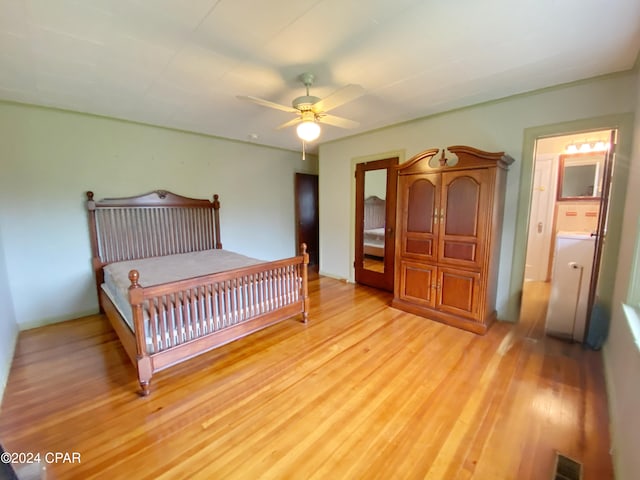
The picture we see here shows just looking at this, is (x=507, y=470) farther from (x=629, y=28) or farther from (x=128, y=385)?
(x=629, y=28)

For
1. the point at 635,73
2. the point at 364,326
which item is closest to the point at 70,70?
the point at 364,326

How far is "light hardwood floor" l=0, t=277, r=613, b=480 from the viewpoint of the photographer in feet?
4.78

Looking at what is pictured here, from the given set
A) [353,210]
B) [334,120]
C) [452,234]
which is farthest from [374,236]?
[334,120]

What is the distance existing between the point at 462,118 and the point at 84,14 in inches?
137

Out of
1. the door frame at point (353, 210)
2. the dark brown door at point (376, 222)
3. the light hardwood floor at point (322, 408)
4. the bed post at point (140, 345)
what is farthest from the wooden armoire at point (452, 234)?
the bed post at point (140, 345)

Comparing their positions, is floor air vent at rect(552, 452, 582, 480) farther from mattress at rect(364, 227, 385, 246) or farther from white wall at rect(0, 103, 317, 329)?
white wall at rect(0, 103, 317, 329)

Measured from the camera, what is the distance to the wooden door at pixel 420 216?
3.05 meters

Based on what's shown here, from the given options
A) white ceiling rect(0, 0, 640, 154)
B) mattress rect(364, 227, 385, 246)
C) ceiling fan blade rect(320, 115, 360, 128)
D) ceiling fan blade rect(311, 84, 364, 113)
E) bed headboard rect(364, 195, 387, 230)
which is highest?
white ceiling rect(0, 0, 640, 154)

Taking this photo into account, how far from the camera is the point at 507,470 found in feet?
4.63

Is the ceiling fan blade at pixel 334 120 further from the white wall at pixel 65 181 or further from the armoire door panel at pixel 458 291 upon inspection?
the white wall at pixel 65 181

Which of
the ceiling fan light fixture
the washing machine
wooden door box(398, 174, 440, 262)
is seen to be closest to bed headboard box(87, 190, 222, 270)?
the ceiling fan light fixture

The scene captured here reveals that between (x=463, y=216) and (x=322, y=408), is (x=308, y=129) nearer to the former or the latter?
(x=463, y=216)

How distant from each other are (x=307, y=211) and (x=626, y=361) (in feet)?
15.8

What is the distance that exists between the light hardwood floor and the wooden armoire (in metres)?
0.39
